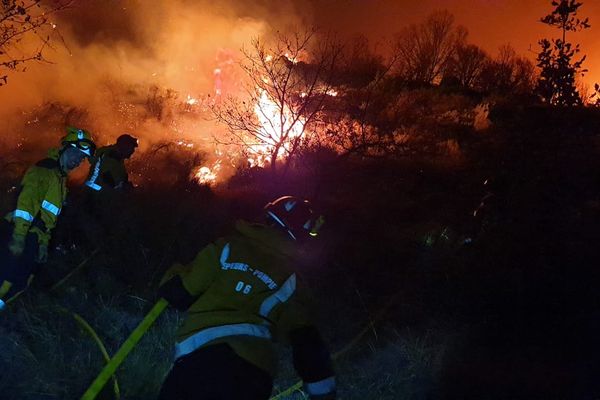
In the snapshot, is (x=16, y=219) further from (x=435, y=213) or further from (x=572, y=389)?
(x=435, y=213)

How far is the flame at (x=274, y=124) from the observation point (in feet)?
36.1

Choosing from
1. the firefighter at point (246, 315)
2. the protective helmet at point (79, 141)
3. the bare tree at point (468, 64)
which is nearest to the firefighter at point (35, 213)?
the protective helmet at point (79, 141)

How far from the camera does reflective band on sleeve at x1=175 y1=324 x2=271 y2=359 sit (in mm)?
2252

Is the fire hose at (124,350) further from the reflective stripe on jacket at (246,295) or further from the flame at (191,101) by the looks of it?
the flame at (191,101)

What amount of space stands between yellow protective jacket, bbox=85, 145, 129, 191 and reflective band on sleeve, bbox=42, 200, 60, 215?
1.96 m

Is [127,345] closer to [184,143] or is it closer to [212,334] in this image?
[212,334]

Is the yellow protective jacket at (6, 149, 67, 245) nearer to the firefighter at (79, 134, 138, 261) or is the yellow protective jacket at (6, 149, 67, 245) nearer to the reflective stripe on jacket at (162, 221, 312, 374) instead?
the firefighter at (79, 134, 138, 261)

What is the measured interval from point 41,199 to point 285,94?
7.02 m

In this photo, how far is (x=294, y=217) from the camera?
255 cm

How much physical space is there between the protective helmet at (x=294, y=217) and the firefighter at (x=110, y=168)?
448cm

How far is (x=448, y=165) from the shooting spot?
1280 centimetres

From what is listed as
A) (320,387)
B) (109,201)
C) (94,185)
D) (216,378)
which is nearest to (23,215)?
(94,185)

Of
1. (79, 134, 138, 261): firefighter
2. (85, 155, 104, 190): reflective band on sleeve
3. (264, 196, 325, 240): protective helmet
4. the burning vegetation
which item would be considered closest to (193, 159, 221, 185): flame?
the burning vegetation

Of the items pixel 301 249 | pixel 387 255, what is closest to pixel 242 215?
pixel 387 255
